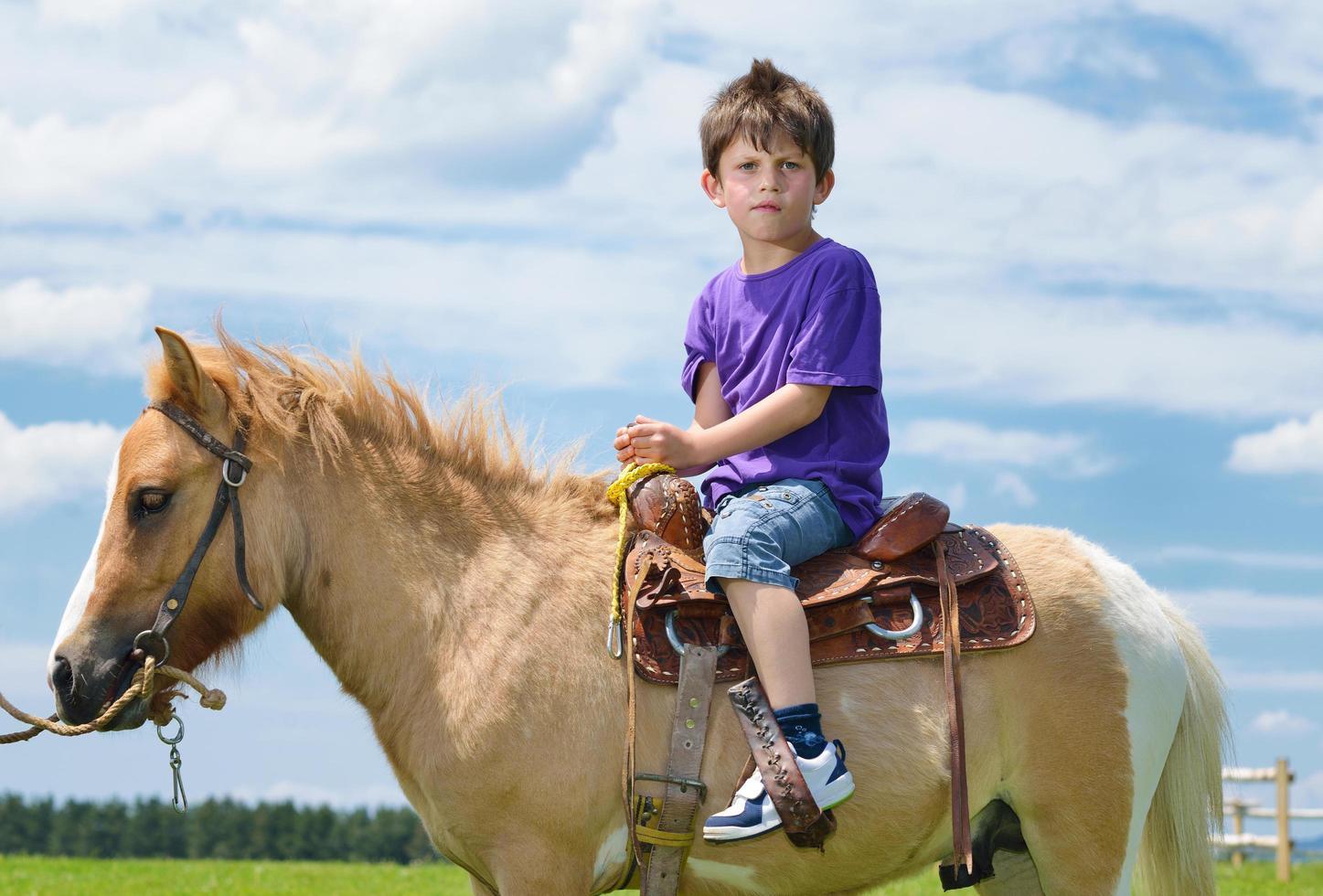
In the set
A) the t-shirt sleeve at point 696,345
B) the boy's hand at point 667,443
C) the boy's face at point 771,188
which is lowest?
the boy's hand at point 667,443

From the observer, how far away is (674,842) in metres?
3.89

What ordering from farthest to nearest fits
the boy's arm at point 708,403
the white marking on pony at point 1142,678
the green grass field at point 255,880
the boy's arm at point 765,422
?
the green grass field at point 255,880 < the boy's arm at point 708,403 < the white marking on pony at point 1142,678 < the boy's arm at point 765,422

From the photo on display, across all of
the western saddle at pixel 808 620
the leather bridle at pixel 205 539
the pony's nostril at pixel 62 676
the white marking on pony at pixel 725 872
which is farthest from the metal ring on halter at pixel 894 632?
the pony's nostril at pixel 62 676

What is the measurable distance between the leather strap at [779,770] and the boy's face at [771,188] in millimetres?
1718

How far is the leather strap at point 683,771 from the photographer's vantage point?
3.87 meters

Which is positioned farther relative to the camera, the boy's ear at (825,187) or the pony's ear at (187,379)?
the boy's ear at (825,187)

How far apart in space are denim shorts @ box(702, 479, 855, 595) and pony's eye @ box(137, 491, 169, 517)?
1.89 metres

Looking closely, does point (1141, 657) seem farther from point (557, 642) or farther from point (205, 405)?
point (205, 405)

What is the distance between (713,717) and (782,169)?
2066mm

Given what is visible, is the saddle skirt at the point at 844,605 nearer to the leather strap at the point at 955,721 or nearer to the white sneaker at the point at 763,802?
the leather strap at the point at 955,721

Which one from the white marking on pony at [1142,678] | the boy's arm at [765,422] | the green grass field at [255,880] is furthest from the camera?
the green grass field at [255,880]

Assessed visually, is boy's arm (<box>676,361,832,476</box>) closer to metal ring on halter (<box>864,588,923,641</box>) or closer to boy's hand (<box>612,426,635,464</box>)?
boy's hand (<box>612,426,635,464</box>)

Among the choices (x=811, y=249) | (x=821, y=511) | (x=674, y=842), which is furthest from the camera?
(x=811, y=249)

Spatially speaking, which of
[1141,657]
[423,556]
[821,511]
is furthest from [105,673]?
[1141,657]
